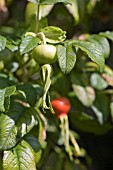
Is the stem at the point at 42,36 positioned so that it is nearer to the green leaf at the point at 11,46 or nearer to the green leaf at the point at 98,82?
the green leaf at the point at 11,46

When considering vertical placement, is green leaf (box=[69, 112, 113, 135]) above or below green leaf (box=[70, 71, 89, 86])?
below

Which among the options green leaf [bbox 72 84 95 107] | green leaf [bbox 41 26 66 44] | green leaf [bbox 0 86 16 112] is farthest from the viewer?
green leaf [bbox 72 84 95 107]

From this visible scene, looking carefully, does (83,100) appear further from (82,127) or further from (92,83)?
(82,127)

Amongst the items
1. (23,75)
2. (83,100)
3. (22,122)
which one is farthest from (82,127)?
(22,122)

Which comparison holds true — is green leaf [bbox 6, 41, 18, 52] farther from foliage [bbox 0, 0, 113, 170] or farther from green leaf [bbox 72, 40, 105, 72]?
green leaf [bbox 72, 40, 105, 72]

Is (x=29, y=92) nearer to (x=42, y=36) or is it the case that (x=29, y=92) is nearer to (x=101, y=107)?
(x=42, y=36)

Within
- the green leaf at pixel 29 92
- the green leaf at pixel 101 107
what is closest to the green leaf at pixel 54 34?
the green leaf at pixel 29 92

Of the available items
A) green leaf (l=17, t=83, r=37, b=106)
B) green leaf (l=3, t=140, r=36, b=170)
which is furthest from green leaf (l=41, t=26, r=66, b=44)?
green leaf (l=3, t=140, r=36, b=170)
